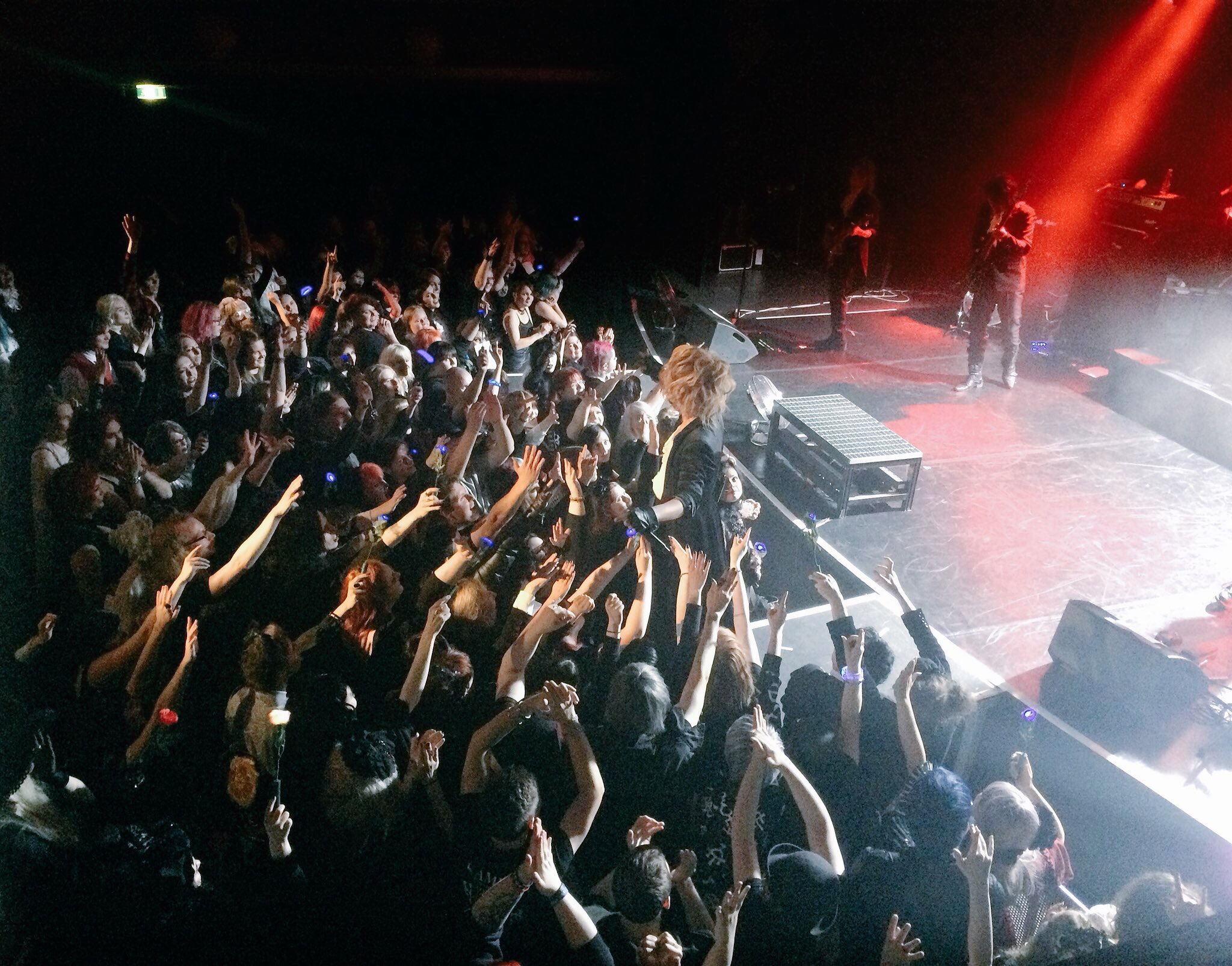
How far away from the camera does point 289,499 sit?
3.21 m

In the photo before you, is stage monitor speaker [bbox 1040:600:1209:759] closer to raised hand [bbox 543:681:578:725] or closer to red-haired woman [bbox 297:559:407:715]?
raised hand [bbox 543:681:578:725]

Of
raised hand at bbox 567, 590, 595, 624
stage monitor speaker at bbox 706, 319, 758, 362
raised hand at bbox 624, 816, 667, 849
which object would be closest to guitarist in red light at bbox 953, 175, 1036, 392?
stage monitor speaker at bbox 706, 319, 758, 362

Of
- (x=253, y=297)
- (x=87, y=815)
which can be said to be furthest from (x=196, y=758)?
(x=253, y=297)

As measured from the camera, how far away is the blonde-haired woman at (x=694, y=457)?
10.6ft

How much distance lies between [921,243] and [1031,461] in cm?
441

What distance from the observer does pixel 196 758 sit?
8.43 feet

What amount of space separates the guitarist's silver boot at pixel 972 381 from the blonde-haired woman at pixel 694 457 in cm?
327

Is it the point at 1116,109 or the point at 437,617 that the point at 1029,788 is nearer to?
the point at 437,617

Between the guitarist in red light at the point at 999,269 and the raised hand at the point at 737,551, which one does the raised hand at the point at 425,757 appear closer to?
the raised hand at the point at 737,551

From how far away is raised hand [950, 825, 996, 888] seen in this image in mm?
2213

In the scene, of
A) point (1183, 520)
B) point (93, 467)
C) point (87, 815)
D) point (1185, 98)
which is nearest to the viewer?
point (87, 815)

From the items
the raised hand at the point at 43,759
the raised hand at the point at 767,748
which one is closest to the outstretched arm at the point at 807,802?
the raised hand at the point at 767,748

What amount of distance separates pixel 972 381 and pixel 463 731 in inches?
185

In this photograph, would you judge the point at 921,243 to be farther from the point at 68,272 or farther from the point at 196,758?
the point at 196,758
